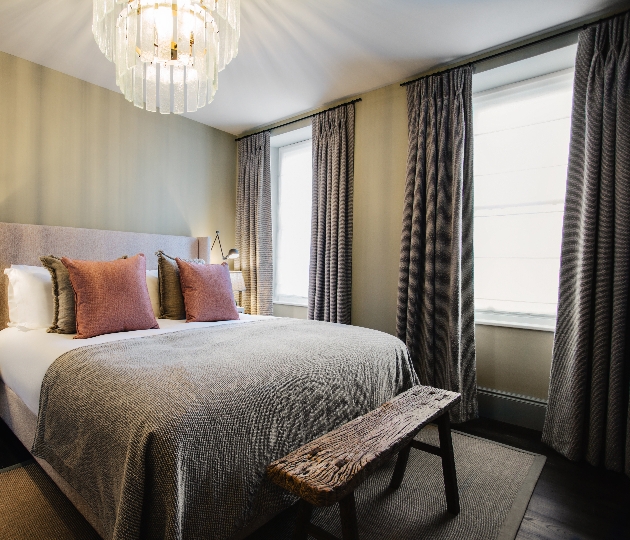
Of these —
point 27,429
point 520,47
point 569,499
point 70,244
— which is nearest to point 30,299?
point 70,244

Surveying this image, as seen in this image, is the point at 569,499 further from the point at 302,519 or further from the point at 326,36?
the point at 326,36

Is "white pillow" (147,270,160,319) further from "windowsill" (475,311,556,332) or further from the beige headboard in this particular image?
"windowsill" (475,311,556,332)

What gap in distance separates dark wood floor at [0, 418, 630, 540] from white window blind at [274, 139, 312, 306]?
2409mm

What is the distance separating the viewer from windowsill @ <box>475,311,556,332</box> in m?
2.61

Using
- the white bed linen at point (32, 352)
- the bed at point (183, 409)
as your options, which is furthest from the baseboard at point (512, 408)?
the white bed linen at point (32, 352)

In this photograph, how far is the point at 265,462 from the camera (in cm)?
128

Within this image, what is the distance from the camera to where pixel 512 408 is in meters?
2.65

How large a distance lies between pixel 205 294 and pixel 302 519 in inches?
67.5

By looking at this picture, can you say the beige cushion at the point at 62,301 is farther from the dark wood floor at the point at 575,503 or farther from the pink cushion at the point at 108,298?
the dark wood floor at the point at 575,503

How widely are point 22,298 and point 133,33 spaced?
170cm

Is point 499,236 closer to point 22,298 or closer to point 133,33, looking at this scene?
point 133,33

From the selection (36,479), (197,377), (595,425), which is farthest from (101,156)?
(595,425)

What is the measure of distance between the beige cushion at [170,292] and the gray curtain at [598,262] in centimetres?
258

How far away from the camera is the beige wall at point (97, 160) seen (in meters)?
2.76
